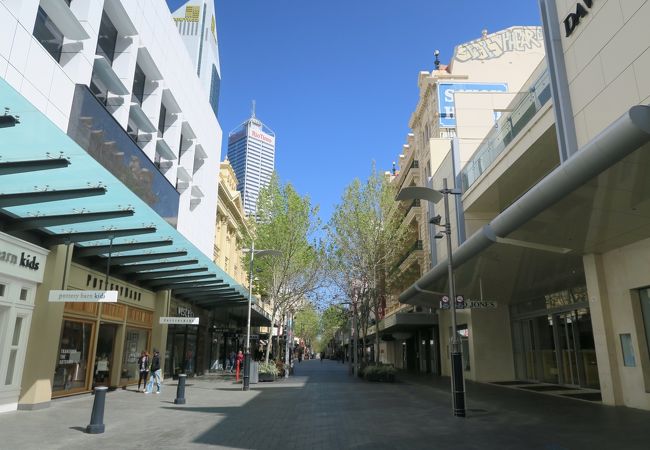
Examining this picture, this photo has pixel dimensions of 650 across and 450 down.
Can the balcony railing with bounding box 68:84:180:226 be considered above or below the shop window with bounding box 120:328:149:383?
above

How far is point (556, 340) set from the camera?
2080 centimetres

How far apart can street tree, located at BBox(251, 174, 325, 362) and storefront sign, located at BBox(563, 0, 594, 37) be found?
20650mm

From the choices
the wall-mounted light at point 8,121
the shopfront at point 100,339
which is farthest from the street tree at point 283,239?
the wall-mounted light at point 8,121

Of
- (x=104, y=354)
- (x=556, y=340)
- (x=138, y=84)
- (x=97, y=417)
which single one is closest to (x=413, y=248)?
(x=556, y=340)

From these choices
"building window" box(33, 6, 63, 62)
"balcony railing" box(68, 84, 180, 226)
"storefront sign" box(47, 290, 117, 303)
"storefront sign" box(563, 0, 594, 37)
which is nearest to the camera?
"storefront sign" box(47, 290, 117, 303)

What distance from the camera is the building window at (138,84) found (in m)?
20.6

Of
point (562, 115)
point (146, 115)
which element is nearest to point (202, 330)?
point (146, 115)

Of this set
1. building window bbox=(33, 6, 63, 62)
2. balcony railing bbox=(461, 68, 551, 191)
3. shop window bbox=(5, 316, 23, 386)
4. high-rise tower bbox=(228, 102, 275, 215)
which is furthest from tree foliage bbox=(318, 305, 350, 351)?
high-rise tower bbox=(228, 102, 275, 215)

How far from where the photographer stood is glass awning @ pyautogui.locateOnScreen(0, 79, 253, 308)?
27.2 feet

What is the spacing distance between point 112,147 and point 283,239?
1663 centimetres

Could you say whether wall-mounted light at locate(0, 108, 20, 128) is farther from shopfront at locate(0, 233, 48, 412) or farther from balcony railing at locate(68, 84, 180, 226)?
balcony railing at locate(68, 84, 180, 226)

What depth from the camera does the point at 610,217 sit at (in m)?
11.3

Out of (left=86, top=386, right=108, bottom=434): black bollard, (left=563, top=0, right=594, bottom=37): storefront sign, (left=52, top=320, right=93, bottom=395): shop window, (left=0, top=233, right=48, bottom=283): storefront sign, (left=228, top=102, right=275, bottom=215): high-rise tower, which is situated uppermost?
(left=228, top=102, right=275, bottom=215): high-rise tower

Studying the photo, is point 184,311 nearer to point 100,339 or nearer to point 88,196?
point 100,339
